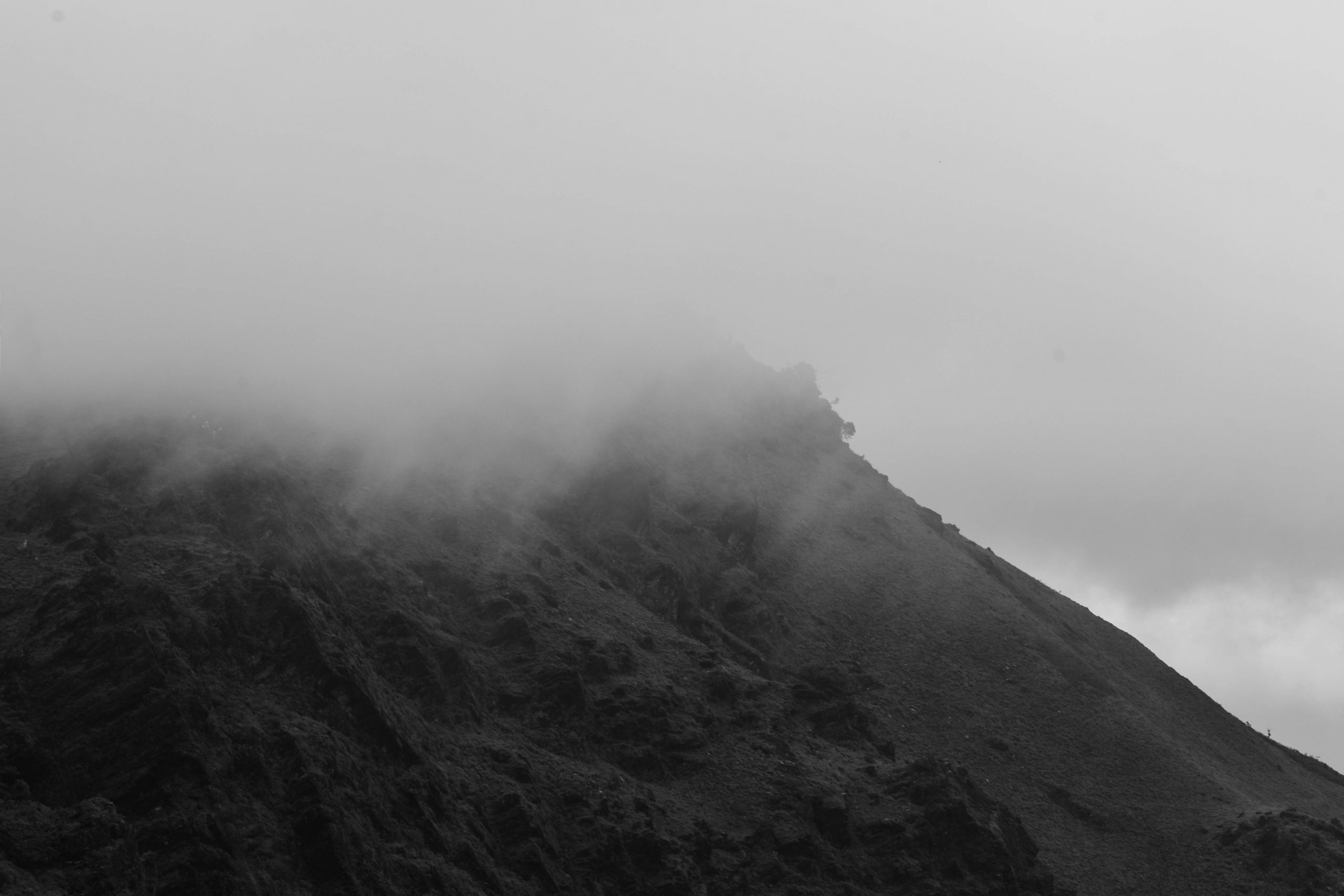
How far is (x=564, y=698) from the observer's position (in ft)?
219

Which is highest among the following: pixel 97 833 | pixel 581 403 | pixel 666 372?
pixel 666 372

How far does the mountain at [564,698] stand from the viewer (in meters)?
47.3

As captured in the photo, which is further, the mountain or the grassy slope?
the grassy slope

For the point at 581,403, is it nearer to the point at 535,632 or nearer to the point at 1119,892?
the point at 535,632

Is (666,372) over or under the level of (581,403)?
over

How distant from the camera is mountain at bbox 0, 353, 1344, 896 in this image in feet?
155

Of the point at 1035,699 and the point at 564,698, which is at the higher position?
the point at 1035,699

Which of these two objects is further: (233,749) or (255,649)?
(255,649)

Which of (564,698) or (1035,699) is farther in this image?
(1035,699)

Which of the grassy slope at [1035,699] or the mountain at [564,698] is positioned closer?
the mountain at [564,698]

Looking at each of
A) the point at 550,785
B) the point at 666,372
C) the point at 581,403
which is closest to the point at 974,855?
the point at 550,785

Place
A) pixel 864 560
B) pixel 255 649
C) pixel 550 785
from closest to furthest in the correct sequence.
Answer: pixel 255 649 < pixel 550 785 < pixel 864 560

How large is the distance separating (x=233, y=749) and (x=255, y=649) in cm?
738

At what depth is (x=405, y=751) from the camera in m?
54.9
